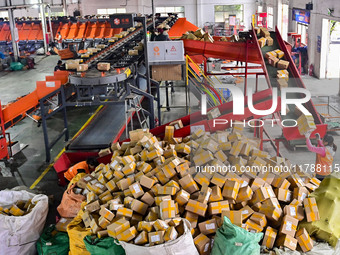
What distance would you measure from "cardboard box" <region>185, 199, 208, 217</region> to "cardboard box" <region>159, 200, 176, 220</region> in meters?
0.23

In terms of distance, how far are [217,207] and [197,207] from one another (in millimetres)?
256

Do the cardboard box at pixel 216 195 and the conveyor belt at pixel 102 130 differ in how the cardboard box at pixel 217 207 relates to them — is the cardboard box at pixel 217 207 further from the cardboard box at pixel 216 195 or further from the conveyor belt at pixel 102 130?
the conveyor belt at pixel 102 130

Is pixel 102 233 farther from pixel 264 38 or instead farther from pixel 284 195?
pixel 264 38

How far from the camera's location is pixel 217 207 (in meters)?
5.12

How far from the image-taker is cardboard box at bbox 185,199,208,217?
507cm

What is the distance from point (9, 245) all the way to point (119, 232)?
167cm

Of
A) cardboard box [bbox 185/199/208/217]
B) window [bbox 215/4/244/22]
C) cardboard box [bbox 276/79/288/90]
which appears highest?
window [bbox 215/4/244/22]

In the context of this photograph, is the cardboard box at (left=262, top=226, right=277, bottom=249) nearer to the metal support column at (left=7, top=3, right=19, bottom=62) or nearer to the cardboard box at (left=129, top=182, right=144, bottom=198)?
the cardboard box at (left=129, top=182, right=144, bottom=198)

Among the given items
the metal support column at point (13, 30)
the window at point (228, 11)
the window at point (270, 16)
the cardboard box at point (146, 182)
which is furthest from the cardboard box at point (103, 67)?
the window at point (228, 11)

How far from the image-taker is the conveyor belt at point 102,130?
318 inches

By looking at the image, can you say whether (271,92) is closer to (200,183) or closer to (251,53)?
(251,53)

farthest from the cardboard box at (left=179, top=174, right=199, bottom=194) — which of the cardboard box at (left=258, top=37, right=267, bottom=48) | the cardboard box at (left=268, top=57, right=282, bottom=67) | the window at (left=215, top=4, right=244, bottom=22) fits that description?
the window at (left=215, top=4, right=244, bottom=22)

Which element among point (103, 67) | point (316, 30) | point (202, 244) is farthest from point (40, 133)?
point (316, 30)

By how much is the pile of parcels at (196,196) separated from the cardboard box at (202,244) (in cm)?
1
